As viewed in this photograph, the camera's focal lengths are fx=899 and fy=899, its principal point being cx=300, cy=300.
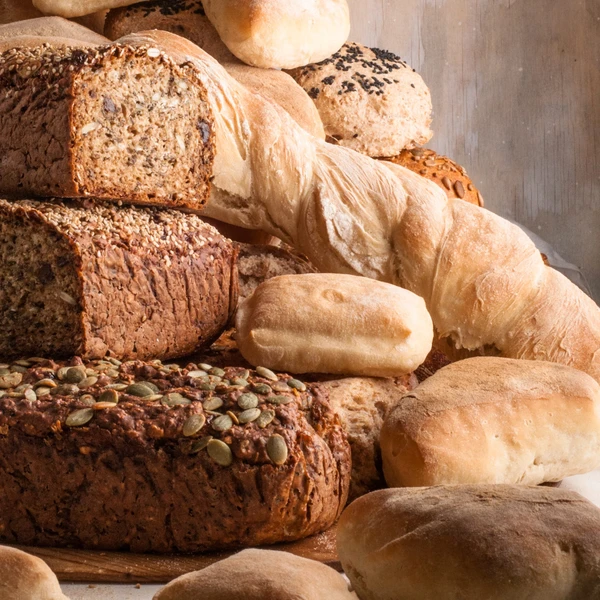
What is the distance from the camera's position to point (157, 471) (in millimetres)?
1235

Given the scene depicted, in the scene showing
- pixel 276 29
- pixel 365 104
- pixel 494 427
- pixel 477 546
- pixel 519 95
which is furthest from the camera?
pixel 519 95

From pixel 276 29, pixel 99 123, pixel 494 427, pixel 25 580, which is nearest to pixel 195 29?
pixel 276 29

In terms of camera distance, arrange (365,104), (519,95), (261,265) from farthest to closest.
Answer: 1. (519,95)
2. (365,104)
3. (261,265)

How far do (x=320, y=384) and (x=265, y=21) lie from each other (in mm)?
1123

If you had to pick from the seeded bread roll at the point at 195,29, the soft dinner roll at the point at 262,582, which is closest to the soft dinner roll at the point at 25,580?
the soft dinner roll at the point at 262,582

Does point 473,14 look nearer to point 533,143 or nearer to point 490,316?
point 533,143

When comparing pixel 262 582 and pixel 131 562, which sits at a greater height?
pixel 262 582

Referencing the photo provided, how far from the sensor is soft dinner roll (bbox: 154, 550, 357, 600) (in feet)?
2.81

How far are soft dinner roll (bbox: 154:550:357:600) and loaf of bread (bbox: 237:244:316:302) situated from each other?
1076mm

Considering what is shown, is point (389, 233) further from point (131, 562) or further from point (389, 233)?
point (131, 562)

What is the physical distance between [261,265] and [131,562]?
90cm

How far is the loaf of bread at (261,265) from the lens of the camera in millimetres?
1994

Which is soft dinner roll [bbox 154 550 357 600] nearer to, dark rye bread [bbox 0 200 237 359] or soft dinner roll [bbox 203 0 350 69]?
dark rye bread [bbox 0 200 237 359]

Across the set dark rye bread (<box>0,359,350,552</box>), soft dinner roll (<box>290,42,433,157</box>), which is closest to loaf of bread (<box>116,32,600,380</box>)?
soft dinner roll (<box>290,42,433,157</box>)
